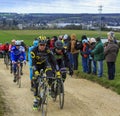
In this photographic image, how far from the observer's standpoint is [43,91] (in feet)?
37.7

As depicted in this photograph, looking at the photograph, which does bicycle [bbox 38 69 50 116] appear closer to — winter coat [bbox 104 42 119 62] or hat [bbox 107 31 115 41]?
hat [bbox 107 31 115 41]

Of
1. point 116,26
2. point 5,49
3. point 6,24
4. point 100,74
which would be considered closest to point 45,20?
point 6,24

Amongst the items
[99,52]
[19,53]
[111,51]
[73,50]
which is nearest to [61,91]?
[111,51]

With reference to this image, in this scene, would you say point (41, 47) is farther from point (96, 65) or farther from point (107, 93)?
point (96, 65)

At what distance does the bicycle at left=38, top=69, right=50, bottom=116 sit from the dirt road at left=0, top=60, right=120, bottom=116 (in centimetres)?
25

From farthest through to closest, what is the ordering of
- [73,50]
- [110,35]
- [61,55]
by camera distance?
[73,50], [110,35], [61,55]

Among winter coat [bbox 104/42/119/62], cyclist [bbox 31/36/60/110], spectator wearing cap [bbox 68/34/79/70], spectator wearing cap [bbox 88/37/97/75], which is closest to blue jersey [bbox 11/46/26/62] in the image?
spectator wearing cap [bbox 88/37/97/75]

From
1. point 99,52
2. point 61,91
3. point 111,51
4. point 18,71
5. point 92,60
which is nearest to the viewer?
point 61,91

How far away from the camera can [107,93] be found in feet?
50.6

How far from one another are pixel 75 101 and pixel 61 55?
5.46ft

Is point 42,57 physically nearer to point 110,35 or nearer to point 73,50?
point 110,35

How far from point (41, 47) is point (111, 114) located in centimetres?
286

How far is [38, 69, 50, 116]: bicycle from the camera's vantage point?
37.5 ft

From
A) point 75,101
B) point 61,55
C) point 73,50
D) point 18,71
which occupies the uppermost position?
point 61,55
